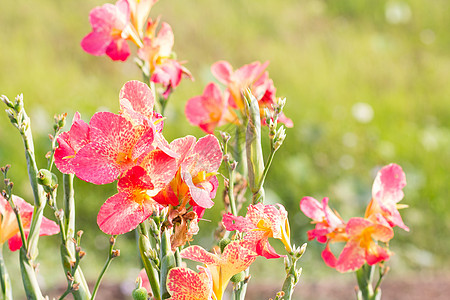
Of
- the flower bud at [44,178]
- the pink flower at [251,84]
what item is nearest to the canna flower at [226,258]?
the flower bud at [44,178]

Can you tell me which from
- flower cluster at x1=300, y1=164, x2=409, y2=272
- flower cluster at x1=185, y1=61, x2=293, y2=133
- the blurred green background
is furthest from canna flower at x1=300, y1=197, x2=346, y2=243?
the blurred green background

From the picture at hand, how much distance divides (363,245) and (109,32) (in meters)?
0.33

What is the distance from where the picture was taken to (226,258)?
1.27 ft

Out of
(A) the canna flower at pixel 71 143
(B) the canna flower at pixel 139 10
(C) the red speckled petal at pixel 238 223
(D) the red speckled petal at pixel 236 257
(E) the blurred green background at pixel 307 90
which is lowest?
(D) the red speckled petal at pixel 236 257

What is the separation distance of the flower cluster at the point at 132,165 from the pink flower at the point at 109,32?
0.22 metres

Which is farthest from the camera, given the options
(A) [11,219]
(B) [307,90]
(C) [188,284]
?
(B) [307,90]

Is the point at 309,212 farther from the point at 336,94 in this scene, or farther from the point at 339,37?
the point at 339,37

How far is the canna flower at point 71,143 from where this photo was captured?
382 millimetres

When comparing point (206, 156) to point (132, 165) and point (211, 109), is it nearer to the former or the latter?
point (132, 165)

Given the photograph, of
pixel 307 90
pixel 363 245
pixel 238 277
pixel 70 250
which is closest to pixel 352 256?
pixel 363 245

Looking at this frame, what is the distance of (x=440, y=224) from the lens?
7.19ft

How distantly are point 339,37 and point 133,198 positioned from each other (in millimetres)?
2827

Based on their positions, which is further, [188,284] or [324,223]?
[324,223]

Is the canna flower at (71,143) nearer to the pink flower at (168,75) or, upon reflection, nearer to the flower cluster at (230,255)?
the flower cluster at (230,255)
